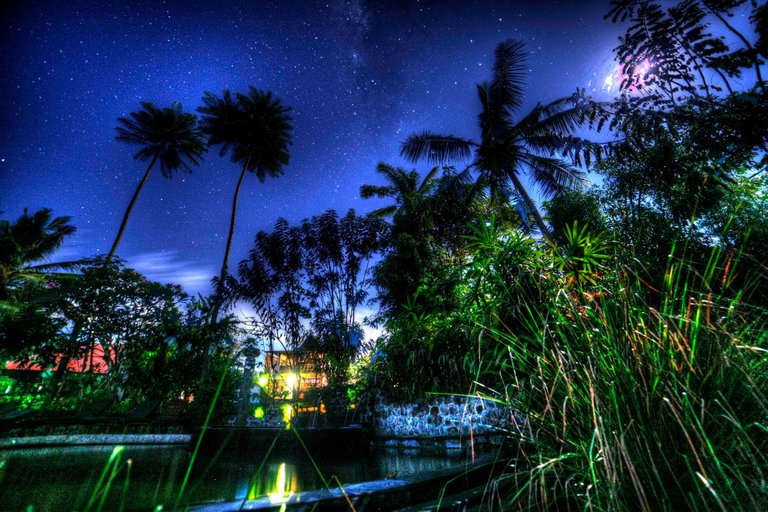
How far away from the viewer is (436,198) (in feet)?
46.3

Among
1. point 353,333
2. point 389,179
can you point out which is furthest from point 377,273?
point 389,179

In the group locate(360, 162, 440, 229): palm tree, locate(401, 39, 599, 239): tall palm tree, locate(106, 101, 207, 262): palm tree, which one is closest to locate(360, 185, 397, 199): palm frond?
locate(360, 162, 440, 229): palm tree

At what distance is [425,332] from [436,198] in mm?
8173

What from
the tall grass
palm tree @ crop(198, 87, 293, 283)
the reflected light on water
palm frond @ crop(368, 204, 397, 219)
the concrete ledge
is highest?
palm tree @ crop(198, 87, 293, 283)

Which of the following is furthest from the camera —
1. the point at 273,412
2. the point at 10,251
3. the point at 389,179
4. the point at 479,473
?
the point at 389,179

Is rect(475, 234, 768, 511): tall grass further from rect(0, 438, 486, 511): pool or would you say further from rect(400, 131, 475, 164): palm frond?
rect(400, 131, 475, 164): palm frond

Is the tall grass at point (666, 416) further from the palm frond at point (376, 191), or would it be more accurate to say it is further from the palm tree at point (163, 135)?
the palm tree at point (163, 135)

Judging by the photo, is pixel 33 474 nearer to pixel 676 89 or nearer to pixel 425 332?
pixel 425 332

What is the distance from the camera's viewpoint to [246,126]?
64.3 ft

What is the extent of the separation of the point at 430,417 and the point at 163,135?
24.1m

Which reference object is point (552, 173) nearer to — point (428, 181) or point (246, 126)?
point (428, 181)

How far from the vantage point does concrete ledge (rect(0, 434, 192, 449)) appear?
446 centimetres

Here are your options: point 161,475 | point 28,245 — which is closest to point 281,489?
point 161,475

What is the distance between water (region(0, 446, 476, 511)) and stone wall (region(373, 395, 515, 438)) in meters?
1.00
